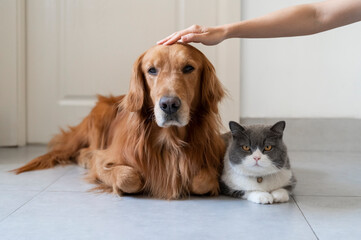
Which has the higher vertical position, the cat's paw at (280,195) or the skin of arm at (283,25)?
the skin of arm at (283,25)

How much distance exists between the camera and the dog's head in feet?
5.47

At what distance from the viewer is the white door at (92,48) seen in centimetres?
288

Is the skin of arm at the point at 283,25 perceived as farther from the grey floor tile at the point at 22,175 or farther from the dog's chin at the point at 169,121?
the grey floor tile at the point at 22,175

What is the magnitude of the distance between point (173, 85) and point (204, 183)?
1.40 ft

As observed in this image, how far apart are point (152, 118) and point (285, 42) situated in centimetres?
138

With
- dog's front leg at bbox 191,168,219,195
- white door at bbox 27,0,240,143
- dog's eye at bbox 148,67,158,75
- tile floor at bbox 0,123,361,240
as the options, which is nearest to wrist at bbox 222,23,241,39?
dog's eye at bbox 148,67,158,75

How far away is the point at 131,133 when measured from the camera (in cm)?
186

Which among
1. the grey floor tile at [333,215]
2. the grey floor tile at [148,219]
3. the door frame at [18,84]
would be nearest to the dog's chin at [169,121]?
the grey floor tile at [148,219]

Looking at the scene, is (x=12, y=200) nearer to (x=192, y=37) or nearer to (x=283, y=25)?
(x=192, y=37)

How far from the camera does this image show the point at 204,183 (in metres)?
1.79

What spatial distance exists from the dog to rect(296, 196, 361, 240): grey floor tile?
394mm

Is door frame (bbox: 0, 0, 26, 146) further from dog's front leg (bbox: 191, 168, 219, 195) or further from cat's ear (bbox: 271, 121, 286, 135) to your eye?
cat's ear (bbox: 271, 121, 286, 135)

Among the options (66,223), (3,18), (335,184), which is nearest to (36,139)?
(3,18)

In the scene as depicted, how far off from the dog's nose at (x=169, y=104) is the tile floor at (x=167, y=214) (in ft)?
1.23
